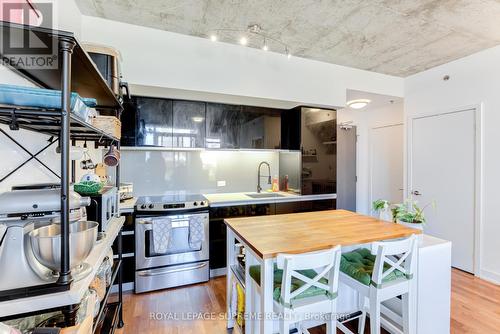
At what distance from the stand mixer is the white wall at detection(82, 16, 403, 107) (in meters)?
1.83

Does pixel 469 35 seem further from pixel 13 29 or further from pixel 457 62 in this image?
pixel 13 29

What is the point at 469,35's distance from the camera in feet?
8.19

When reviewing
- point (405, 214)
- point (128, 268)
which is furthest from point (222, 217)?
point (405, 214)

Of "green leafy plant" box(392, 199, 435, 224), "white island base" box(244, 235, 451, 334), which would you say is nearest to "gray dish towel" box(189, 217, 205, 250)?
"white island base" box(244, 235, 451, 334)

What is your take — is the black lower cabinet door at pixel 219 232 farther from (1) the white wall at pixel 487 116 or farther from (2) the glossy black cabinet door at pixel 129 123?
(1) the white wall at pixel 487 116

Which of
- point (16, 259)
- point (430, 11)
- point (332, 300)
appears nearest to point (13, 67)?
point (16, 259)

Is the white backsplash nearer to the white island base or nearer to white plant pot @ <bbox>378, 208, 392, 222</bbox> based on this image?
white plant pot @ <bbox>378, 208, 392, 222</bbox>

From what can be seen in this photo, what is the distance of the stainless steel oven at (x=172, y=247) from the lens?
2461 millimetres

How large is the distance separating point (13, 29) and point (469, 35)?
3770 millimetres

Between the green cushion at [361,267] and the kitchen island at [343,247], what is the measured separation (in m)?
0.12

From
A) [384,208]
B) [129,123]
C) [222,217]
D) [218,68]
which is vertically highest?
[218,68]

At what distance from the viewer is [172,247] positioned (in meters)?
2.58

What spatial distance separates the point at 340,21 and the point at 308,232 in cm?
205

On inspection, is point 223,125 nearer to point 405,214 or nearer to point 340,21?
point 340,21
